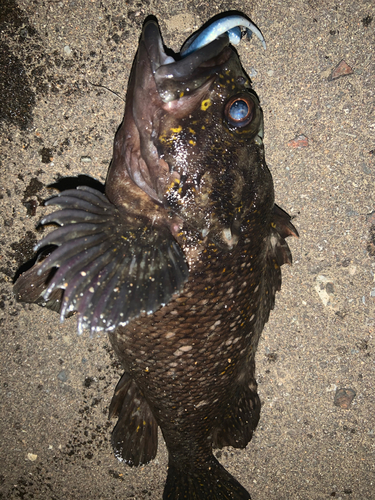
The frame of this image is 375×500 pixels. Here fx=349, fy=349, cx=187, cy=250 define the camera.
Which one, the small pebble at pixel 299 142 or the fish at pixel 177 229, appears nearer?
the fish at pixel 177 229

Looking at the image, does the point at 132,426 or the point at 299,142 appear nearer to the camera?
the point at 132,426

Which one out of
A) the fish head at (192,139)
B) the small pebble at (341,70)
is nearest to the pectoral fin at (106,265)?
the fish head at (192,139)

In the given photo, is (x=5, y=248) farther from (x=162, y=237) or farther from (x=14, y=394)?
(x=162, y=237)

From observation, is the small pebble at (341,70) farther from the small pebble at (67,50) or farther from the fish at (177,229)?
the small pebble at (67,50)

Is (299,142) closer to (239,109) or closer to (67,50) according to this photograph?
(239,109)

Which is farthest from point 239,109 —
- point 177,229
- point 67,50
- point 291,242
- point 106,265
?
point 67,50

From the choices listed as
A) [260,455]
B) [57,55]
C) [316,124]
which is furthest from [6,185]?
[260,455]

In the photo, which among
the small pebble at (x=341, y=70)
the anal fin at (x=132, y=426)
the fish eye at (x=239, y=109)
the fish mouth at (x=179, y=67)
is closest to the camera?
the fish mouth at (x=179, y=67)

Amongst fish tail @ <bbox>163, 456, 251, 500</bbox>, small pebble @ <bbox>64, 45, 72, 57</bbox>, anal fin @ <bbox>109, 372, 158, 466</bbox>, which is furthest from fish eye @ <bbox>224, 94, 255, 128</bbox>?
fish tail @ <bbox>163, 456, 251, 500</bbox>
